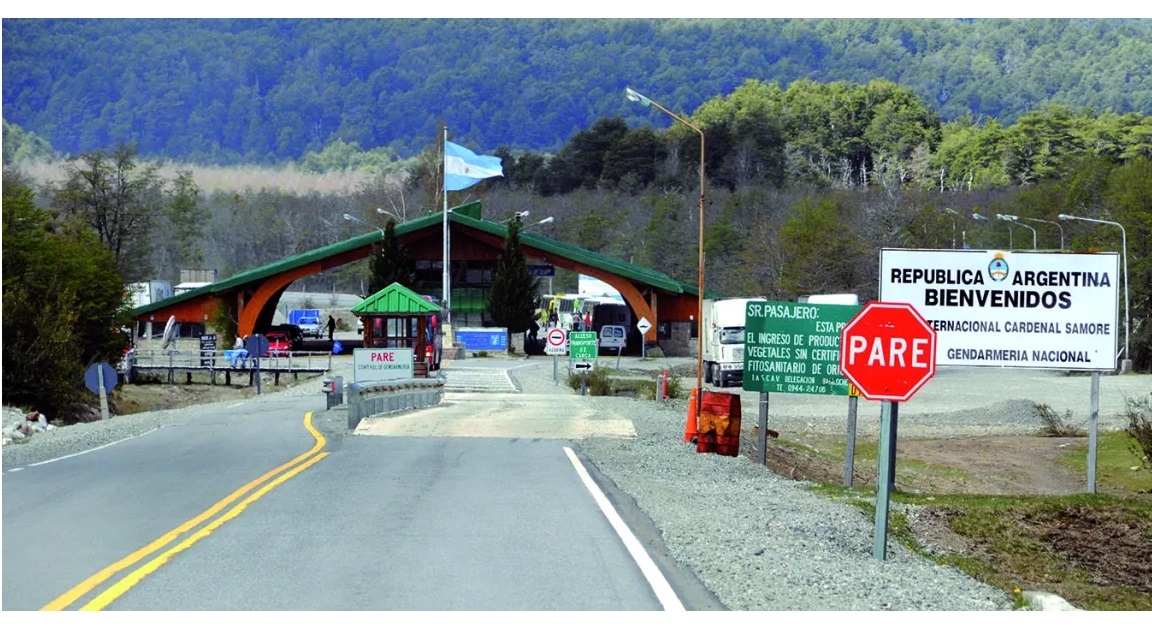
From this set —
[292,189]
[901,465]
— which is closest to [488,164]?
[901,465]

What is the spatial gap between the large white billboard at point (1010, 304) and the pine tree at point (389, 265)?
5936 cm

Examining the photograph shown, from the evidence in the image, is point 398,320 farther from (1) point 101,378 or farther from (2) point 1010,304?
(2) point 1010,304

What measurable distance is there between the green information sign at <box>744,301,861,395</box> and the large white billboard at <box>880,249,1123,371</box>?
A: 1.70 meters

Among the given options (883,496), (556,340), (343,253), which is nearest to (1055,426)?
(556,340)

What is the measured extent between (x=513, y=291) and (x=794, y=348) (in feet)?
186

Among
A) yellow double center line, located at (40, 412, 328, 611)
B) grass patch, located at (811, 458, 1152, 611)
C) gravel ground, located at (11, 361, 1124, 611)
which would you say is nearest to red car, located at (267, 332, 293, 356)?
gravel ground, located at (11, 361, 1124, 611)

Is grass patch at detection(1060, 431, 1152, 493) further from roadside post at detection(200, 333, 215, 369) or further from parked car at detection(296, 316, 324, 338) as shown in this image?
parked car at detection(296, 316, 324, 338)

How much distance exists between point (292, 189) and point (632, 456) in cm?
14281

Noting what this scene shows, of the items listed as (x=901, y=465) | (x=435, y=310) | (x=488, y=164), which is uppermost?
(x=488, y=164)

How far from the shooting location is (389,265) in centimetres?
7712

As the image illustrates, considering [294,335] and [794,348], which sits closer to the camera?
[794,348]

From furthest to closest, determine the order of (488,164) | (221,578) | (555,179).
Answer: (555,179), (488,164), (221,578)

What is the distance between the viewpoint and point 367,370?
32562 mm

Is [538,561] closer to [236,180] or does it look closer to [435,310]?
[435,310]
